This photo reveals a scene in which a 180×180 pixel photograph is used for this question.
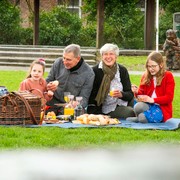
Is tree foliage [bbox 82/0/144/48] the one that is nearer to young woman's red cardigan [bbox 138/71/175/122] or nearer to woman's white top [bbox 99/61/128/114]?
woman's white top [bbox 99/61/128/114]

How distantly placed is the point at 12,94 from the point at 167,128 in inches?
71.9

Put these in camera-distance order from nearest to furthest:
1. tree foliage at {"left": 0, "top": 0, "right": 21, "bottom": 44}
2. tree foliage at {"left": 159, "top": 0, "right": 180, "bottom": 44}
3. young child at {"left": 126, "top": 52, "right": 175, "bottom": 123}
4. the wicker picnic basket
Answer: the wicker picnic basket → young child at {"left": 126, "top": 52, "right": 175, "bottom": 123} → tree foliage at {"left": 0, "top": 0, "right": 21, "bottom": 44} → tree foliage at {"left": 159, "top": 0, "right": 180, "bottom": 44}

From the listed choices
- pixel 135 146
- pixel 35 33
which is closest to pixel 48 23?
pixel 35 33

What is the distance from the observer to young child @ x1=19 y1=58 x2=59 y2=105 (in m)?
8.12

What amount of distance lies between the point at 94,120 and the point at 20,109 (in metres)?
0.90

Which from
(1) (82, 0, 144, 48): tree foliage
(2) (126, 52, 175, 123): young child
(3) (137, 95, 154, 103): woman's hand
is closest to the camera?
(3) (137, 95, 154, 103): woman's hand

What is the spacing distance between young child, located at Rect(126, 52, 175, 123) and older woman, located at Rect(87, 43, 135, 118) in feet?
0.91

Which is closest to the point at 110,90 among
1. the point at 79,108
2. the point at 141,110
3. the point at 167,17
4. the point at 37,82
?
the point at 79,108

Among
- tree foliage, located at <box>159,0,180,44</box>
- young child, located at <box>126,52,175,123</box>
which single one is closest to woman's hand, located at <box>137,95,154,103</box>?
young child, located at <box>126,52,175,123</box>

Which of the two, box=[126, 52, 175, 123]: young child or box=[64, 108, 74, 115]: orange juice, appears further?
box=[64, 108, 74, 115]: orange juice

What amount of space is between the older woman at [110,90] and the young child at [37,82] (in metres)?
0.61

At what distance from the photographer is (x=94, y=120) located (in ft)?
25.7

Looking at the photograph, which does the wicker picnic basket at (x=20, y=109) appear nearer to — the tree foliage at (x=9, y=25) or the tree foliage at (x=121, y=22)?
the tree foliage at (x=121, y=22)

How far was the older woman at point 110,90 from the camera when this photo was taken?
8.37m
